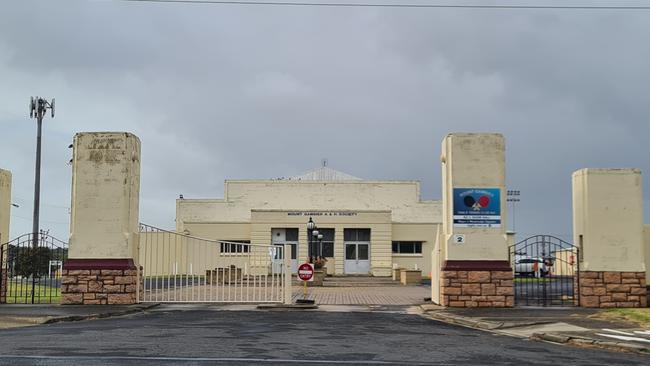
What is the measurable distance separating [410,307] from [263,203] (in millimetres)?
37535

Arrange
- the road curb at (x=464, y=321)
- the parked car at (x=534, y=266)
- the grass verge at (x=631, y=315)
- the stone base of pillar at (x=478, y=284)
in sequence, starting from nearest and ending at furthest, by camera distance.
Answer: the road curb at (x=464, y=321)
the grass verge at (x=631, y=315)
the stone base of pillar at (x=478, y=284)
the parked car at (x=534, y=266)

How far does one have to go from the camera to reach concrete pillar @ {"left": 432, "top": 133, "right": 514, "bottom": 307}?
66.2 ft

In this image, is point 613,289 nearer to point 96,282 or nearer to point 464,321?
point 464,321

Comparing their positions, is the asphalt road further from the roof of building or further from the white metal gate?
the roof of building

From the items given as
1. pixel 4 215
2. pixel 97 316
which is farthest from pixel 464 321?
pixel 4 215

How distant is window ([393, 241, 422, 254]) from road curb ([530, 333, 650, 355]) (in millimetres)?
42068

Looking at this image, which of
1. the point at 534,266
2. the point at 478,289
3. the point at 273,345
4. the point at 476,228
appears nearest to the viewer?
the point at 273,345

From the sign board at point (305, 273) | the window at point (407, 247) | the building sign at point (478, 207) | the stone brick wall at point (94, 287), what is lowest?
the stone brick wall at point (94, 287)

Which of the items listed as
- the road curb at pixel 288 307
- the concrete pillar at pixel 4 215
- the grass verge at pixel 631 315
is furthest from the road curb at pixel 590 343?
the concrete pillar at pixel 4 215

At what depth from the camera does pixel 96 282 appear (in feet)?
67.4

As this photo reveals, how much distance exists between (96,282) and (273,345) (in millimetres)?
10447

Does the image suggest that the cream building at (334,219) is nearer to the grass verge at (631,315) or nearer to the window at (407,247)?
the window at (407,247)

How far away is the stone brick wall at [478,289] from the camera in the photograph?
20125 mm

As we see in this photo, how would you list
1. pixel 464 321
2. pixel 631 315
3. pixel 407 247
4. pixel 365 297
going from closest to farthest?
pixel 464 321
pixel 631 315
pixel 365 297
pixel 407 247
